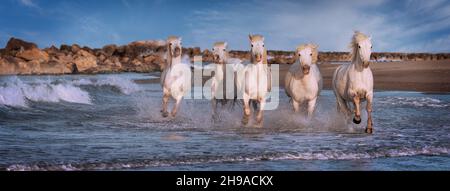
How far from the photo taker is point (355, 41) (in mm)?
12445

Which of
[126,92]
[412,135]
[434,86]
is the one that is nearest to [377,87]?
[434,86]

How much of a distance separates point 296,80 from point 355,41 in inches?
64.0

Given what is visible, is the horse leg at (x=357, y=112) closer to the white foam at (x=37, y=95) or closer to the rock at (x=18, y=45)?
the white foam at (x=37, y=95)

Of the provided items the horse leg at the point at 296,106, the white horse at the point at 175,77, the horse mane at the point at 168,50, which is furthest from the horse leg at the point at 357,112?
the horse mane at the point at 168,50

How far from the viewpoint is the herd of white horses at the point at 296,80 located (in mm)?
12383

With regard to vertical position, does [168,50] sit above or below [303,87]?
above

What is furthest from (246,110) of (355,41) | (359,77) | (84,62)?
(84,62)

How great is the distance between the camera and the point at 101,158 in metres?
8.92

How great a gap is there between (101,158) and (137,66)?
216 feet

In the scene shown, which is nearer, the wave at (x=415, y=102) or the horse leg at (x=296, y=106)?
the horse leg at (x=296, y=106)

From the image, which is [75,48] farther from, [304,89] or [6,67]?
[304,89]

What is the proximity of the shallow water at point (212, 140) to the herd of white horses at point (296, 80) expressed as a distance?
398 mm

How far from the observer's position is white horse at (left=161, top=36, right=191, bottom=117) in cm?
1498
